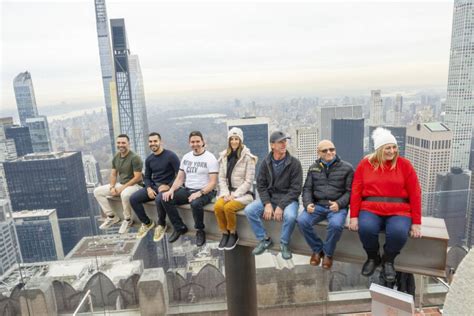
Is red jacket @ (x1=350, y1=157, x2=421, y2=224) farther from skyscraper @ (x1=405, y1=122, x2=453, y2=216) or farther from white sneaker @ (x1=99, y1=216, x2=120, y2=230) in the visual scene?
skyscraper @ (x1=405, y1=122, x2=453, y2=216)

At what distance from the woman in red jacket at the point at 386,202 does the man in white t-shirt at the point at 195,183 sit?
124 cm

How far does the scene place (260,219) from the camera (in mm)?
2521

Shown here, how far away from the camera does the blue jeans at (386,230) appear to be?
200 cm

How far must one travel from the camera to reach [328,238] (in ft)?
7.37

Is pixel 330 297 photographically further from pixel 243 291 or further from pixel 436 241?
pixel 436 241

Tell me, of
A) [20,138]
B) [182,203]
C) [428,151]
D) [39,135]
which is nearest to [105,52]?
[39,135]

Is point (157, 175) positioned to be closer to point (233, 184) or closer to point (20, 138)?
point (233, 184)

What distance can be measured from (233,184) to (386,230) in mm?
1238

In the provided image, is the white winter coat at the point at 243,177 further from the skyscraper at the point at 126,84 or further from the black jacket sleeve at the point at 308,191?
the skyscraper at the point at 126,84

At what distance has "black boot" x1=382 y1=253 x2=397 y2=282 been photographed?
2.09m

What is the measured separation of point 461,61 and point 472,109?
5.94 metres

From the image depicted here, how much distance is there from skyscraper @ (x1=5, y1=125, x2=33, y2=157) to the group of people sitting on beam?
24608 mm

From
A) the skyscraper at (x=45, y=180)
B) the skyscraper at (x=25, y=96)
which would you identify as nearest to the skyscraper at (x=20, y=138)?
the skyscraper at (x=45, y=180)

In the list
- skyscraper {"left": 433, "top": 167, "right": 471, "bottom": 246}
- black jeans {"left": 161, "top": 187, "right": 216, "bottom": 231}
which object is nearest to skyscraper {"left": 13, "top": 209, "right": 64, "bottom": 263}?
black jeans {"left": 161, "top": 187, "right": 216, "bottom": 231}
